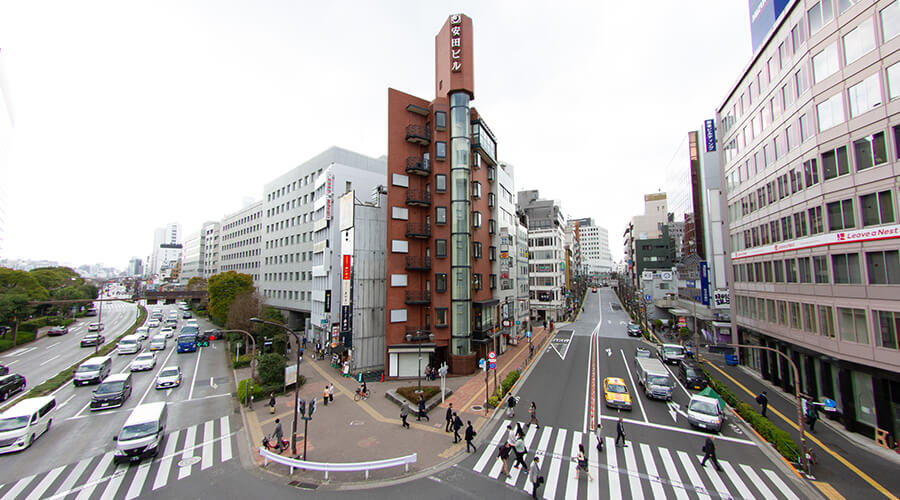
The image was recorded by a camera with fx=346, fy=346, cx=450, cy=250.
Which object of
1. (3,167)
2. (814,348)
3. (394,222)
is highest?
(3,167)

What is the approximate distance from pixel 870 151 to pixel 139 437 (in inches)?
1582

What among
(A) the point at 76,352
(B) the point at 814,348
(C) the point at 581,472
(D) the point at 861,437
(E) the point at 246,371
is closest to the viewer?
(C) the point at 581,472

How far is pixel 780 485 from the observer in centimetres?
1467

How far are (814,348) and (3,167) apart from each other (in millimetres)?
130628

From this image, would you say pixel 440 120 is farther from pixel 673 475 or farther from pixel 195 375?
pixel 195 375

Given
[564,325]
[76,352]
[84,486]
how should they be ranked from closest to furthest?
[84,486]
[76,352]
[564,325]

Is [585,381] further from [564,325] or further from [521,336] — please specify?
[564,325]

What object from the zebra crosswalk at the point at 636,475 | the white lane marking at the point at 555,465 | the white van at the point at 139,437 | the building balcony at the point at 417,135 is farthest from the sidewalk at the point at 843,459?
the building balcony at the point at 417,135

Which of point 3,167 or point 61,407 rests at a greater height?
point 3,167

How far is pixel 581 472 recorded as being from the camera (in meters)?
15.5

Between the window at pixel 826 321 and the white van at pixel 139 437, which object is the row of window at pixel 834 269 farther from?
the white van at pixel 139 437

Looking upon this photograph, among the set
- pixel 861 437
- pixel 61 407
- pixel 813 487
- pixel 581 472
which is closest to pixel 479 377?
pixel 581 472

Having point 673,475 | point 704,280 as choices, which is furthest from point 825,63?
point 704,280

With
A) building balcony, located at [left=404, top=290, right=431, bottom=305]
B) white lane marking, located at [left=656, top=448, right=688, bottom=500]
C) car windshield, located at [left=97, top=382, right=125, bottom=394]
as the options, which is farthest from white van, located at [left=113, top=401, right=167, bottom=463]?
white lane marking, located at [left=656, top=448, right=688, bottom=500]
